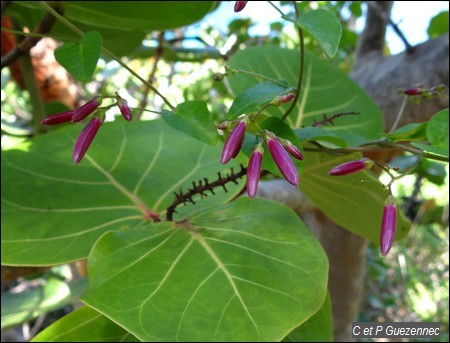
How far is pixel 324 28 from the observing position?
0.41 m

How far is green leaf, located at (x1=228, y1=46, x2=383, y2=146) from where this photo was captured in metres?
0.90

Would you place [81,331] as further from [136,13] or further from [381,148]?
[136,13]

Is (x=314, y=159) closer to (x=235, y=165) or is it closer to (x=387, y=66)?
(x=235, y=165)

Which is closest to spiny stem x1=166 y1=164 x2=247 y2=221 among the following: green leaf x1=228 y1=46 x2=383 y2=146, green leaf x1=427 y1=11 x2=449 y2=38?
green leaf x1=228 y1=46 x2=383 y2=146

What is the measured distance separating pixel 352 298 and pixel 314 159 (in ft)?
3.32

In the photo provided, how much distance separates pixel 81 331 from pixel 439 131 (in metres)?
0.50

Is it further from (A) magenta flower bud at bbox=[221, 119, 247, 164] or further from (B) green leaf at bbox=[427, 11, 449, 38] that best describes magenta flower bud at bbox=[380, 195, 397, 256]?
(B) green leaf at bbox=[427, 11, 449, 38]

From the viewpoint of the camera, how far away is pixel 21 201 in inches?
31.8

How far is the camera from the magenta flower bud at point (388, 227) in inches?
17.1

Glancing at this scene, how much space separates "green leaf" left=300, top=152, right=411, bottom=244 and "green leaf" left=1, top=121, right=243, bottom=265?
0.39 feet

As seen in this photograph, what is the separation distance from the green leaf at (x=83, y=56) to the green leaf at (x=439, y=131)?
291mm

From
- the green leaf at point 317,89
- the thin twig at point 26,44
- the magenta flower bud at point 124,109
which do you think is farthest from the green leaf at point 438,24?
the magenta flower bud at point 124,109

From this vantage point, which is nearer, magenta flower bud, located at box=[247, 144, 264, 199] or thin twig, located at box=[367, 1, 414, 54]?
magenta flower bud, located at box=[247, 144, 264, 199]

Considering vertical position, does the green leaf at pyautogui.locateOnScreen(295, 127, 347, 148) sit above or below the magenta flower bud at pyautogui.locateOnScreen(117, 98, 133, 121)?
below
